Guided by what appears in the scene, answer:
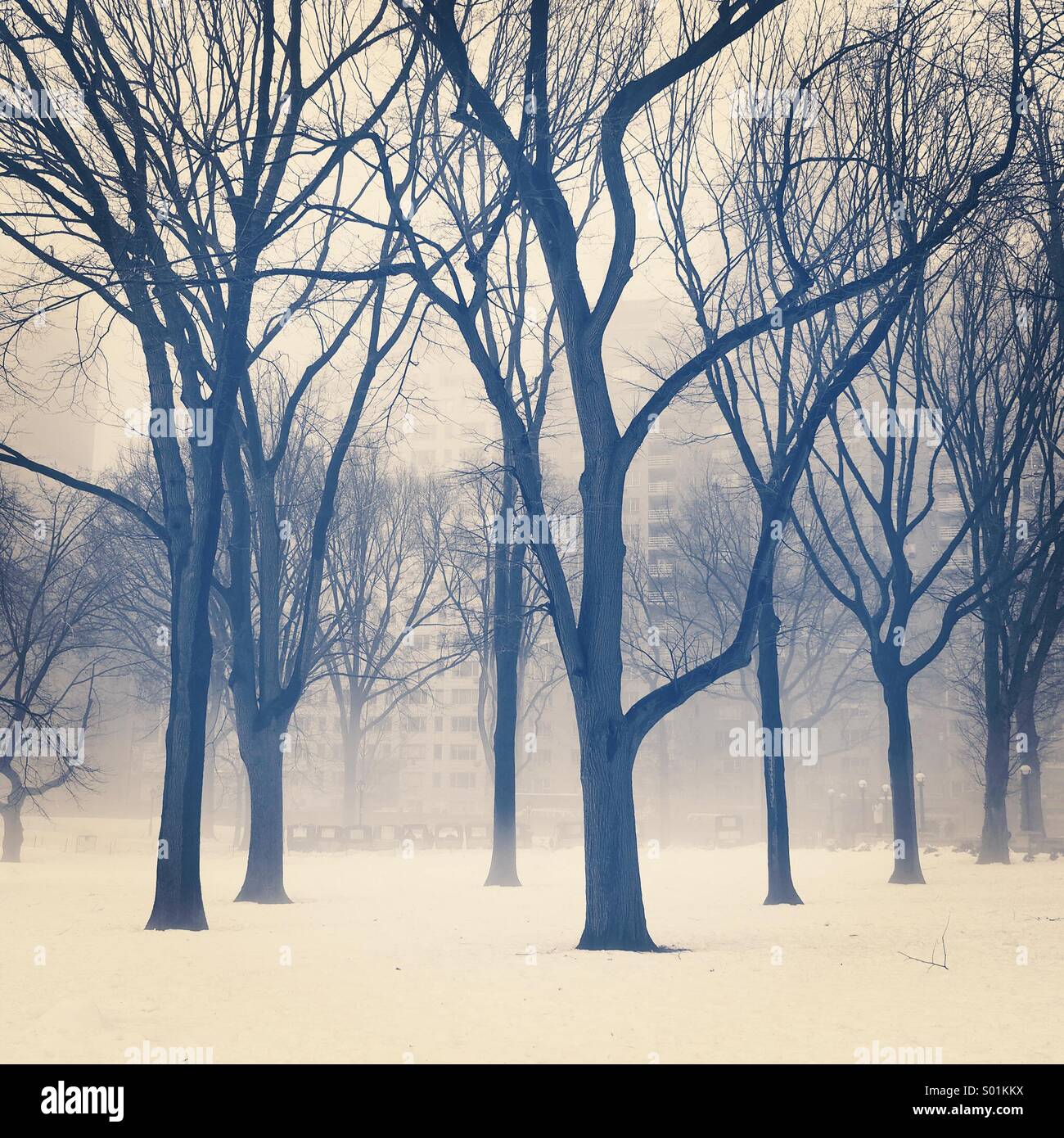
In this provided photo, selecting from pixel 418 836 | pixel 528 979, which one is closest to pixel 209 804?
pixel 418 836

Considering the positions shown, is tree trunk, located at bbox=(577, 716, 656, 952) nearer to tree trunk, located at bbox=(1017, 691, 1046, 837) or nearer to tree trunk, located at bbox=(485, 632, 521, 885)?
tree trunk, located at bbox=(485, 632, 521, 885)

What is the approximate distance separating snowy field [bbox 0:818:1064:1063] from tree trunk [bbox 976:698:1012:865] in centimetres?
548

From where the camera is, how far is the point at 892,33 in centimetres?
1250

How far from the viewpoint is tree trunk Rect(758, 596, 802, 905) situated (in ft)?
58.3

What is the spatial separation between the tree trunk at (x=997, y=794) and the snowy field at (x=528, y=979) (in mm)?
5480

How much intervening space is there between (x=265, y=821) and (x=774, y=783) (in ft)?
26.7

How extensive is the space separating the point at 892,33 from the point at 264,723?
495 inches

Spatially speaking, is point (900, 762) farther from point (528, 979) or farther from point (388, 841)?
point (388, 841)

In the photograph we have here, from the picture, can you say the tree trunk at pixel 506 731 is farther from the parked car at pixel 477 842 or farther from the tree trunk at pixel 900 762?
the parked car at pixel 477 842

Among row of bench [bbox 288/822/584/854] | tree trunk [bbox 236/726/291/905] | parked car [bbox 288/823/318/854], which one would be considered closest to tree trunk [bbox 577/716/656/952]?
tree trunk [bbox 236/726/291/905]

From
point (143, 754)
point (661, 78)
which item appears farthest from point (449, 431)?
point (661, 78)

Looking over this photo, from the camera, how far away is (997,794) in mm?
24953
